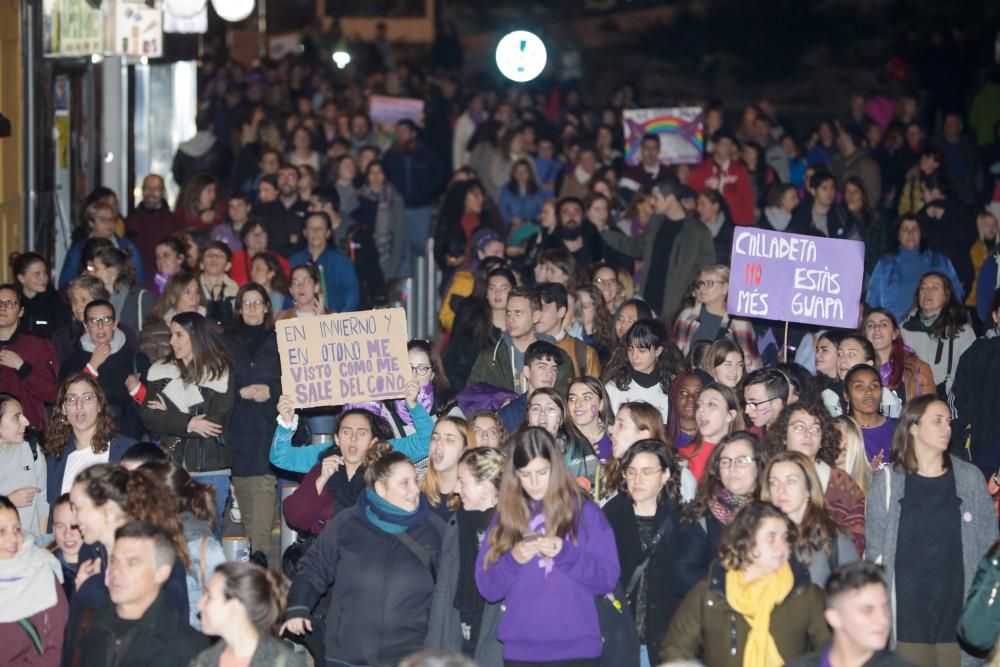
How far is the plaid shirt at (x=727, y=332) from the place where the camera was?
1309 centimetres

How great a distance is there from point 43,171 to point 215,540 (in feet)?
36.1

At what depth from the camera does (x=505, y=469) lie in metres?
8.47

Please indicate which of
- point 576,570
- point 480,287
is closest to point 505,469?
point 576,570

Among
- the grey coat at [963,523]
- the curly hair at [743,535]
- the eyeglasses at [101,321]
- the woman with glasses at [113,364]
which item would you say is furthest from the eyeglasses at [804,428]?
the eyeglasses at [101,321]

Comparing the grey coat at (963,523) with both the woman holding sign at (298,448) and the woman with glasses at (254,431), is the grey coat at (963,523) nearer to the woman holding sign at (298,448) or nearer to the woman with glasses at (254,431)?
the woman holding sign at (298,448)

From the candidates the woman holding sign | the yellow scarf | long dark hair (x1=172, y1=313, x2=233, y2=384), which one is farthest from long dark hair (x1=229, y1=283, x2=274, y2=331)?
the yellow scarf

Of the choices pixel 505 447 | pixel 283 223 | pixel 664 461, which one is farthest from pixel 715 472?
pixel 283 223

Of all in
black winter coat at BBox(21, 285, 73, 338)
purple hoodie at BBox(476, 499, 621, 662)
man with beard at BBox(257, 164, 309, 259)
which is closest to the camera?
purple hoodie at BBox(476, 499, 621, 662)

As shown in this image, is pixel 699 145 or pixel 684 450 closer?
pixel 684 450

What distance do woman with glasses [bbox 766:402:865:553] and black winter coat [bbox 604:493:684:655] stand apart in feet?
2.93

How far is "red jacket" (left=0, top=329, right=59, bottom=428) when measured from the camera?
12602mm

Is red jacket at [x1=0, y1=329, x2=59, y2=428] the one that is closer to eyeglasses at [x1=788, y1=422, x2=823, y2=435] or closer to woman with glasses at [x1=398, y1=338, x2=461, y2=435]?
woman with glasses at [x1=398, y1=338, x2=461, y2=435]

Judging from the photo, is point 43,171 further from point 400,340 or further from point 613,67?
point 613,67

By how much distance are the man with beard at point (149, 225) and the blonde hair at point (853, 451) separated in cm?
885
